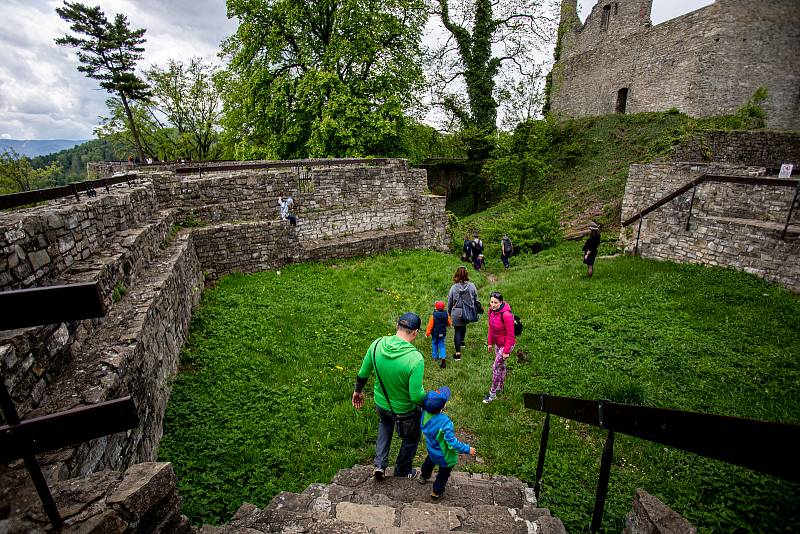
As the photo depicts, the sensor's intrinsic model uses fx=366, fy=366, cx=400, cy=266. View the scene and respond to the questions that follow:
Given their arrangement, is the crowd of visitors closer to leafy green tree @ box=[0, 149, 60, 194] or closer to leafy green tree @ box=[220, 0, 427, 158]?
leafy green tree @ box=[220, 0, 427, 158]

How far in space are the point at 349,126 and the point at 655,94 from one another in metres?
17.2

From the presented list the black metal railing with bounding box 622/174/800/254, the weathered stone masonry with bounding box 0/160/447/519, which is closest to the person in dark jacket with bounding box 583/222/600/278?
the black metal railing with bounding box 622/174/800/254

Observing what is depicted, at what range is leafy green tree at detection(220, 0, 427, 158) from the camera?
56.9 ft

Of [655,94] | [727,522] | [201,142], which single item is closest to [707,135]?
[655,94]

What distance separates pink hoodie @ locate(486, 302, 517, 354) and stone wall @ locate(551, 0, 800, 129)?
20566 mm

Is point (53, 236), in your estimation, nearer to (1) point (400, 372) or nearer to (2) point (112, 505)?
(2) point (112, 505)

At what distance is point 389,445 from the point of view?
13.4 feet

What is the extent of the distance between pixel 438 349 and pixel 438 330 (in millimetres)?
424

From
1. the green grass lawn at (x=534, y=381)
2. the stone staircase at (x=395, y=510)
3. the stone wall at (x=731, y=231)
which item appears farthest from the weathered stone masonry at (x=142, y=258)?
the stone wall at (x=731, y=231)

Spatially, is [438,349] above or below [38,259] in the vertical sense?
below

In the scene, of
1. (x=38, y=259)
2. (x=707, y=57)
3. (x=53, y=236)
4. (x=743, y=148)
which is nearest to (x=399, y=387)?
(x=38, y=259)

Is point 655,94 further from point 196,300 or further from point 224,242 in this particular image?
point 196,300

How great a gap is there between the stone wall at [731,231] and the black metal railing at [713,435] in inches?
343

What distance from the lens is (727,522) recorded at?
132 inches
